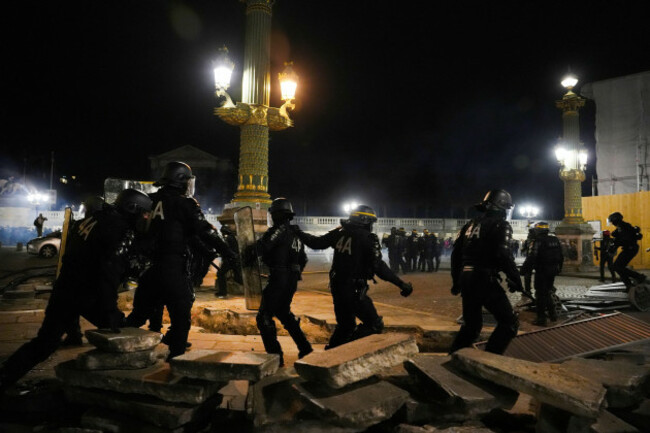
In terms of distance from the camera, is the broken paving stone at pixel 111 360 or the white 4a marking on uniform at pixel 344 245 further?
the white 4a marking on uniform at pixel 344 245

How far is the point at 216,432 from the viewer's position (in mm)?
3139

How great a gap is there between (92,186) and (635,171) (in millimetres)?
52834

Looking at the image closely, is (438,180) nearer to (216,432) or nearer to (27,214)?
(27,214)

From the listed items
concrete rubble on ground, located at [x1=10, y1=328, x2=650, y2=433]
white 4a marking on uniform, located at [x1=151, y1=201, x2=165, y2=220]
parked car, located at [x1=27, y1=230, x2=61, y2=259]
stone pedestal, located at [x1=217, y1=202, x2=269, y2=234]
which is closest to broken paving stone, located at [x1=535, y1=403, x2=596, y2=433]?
concrete rubble on ground, located at [x1=10, y1=328, x2=650, y2=433]

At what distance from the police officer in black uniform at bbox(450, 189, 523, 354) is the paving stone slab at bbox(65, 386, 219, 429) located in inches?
106

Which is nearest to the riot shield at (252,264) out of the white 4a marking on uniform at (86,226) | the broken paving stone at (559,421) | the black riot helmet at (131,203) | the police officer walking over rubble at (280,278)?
the police officer walking over rubble at (280,278)

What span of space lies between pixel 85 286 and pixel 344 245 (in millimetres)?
2577

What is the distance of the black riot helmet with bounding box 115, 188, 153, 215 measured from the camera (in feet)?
13.9

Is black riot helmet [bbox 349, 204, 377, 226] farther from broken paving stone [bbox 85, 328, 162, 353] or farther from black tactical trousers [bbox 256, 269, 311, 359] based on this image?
broken paving stone [bbox 85, 328, 162, 353]

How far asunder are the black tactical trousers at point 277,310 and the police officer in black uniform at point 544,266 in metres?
4.82

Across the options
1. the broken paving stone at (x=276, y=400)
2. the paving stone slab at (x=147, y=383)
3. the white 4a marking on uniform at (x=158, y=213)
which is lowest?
the broken paving stone at (x=276, y=400)

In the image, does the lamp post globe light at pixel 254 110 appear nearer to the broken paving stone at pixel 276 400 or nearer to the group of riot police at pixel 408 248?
the broken paving stone at pixel 276 400

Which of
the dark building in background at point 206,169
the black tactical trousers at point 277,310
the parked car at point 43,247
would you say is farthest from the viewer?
the dark building in background at point 206,169

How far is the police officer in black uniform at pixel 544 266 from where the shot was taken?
7356mm
